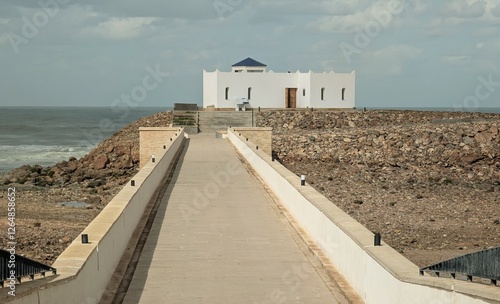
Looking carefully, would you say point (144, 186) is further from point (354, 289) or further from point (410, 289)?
point (410, 289)

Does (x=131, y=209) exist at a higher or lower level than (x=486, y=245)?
higher

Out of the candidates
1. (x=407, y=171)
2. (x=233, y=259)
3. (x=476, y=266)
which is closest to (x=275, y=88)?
(x=407, y=171)

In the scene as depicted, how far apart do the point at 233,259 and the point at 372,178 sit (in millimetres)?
25365

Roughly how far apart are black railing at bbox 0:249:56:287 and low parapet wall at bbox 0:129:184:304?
0.09 metres

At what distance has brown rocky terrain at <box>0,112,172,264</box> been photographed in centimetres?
1921

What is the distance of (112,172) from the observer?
39562mm

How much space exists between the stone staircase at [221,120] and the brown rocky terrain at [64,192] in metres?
3.96

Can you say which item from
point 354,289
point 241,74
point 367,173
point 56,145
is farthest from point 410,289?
point 56,145

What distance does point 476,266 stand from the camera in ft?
23.1

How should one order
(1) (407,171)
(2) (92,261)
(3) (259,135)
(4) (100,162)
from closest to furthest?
(2) (92,261)
(3) (259,135)
(1) (407,171)
(4) (100,162)

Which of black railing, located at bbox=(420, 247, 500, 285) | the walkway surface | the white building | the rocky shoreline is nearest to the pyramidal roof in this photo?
the white building

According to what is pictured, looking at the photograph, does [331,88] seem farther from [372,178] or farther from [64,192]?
[64,192]

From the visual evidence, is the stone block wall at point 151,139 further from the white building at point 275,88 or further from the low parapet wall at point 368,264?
the low parapet wall at point 368,264

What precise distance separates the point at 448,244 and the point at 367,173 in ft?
52.7
